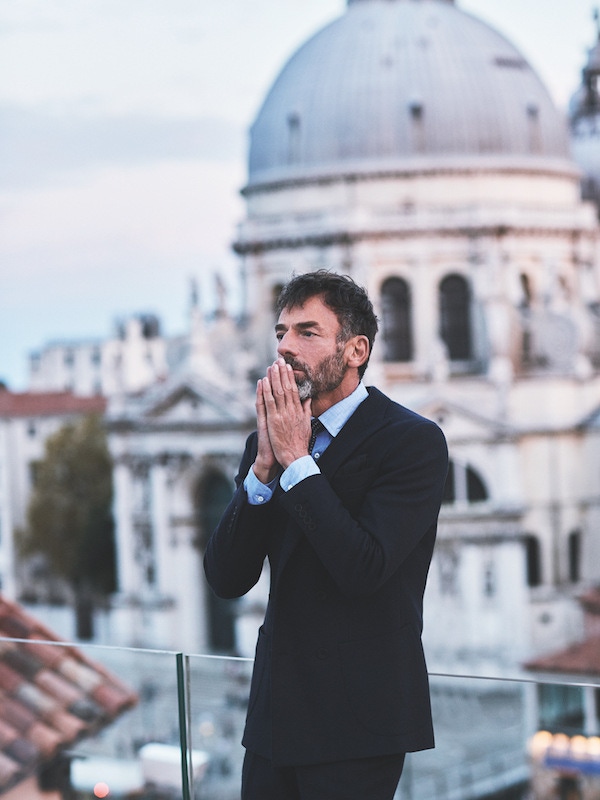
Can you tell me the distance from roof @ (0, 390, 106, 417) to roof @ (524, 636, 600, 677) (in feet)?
95.6

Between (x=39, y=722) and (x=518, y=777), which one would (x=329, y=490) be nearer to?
(x=39, y=722)

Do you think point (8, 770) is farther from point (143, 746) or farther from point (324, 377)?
point (324, 377)

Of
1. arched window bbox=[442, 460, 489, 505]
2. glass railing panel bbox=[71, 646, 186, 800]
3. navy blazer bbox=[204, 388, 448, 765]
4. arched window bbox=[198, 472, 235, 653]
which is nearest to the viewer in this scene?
navy blazer bbox=[204, 388, 448, 765]

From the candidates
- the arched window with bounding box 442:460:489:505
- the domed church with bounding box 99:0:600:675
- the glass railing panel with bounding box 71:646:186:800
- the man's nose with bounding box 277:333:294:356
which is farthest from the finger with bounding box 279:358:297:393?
the domed church with bounding box 99:0:600:675

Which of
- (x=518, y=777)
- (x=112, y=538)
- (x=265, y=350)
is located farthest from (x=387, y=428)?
(x=112, y=538)

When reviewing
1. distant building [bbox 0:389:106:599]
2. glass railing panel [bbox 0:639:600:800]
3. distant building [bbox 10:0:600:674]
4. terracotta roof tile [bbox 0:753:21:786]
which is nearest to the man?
glass railing panel [bbox 0:639:600:800]

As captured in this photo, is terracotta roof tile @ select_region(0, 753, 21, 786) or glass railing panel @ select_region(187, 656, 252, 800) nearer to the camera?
glass railing panel @ select_region(187, 656, 252, 800)

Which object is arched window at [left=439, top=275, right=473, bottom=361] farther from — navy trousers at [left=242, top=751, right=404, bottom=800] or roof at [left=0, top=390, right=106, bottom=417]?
navy trousers at [left=242, top=751, right=404, bottom=800]

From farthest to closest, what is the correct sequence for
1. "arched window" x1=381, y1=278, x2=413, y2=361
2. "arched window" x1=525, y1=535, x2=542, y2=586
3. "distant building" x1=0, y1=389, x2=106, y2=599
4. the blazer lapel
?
"distant building" x1=0, y1=389, x2=106, y2=599 → "arched window" x1=381, y1=278, x2=413, y2=361 → "arched window" x1=525, y1=535, x2=542, y2=586 → the blazer lapel

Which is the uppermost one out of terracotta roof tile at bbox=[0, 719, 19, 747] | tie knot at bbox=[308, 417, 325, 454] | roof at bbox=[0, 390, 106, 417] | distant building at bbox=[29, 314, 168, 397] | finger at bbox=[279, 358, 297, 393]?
distant building at bbox=[29, 314, 168, 397]

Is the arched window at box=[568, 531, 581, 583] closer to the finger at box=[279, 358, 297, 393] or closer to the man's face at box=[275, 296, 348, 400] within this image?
the man's face at box=[275, 296, 348, 400]

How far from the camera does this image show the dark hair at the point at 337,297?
4.68 meters

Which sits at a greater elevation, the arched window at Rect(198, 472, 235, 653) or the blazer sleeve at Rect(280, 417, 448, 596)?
the blazer sleeve at Rect(280, 417, 448, 596)

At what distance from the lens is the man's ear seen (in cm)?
469
